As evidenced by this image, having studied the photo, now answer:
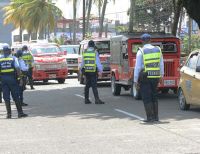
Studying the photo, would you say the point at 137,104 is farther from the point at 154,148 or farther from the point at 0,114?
the point at 154,148

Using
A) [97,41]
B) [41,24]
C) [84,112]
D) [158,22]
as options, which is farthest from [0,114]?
[41,24]

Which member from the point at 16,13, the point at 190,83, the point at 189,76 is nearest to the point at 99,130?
the point at 190,83

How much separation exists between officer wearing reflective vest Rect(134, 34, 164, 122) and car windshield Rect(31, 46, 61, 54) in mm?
18184

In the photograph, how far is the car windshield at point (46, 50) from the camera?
30984 millimetres

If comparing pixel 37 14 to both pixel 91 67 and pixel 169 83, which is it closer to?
pixel 169 83

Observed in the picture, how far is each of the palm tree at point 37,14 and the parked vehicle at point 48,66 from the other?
37.1 meters

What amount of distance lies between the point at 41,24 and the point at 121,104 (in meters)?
51.9

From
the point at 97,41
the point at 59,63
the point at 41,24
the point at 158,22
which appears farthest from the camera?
the point at 41,24

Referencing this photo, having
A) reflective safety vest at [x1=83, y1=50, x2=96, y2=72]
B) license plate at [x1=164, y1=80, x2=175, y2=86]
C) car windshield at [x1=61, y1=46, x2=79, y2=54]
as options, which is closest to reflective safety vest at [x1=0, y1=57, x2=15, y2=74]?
reflective safety vest at [x1=83, y1=50, x2=96, y2=72]

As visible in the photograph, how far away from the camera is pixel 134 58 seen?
2006 cm

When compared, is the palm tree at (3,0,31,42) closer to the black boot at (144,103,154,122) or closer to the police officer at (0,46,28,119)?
the police officer at (0,46,28,119)

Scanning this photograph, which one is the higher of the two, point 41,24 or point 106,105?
point 41,24

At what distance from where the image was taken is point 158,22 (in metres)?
58.6

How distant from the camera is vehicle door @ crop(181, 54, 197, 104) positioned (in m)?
15.4
